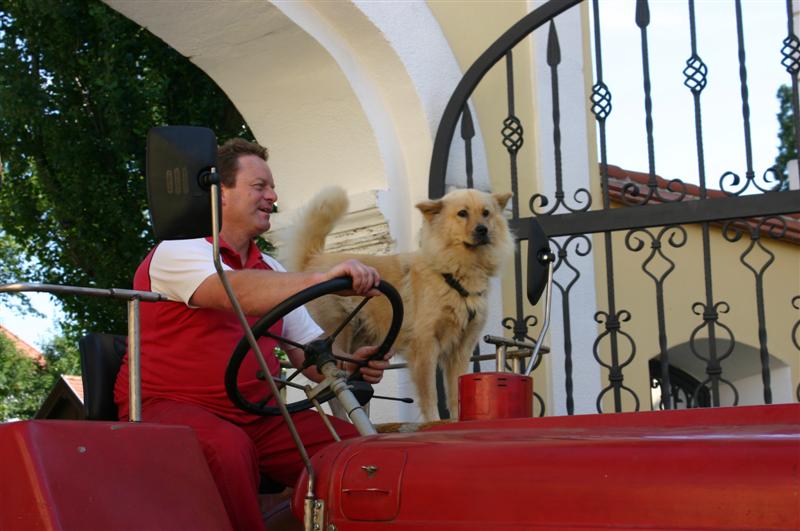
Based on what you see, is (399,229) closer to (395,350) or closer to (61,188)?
(395,350)

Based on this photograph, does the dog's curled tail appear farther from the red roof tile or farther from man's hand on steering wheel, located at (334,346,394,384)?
the red roof tile

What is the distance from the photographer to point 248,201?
10.1 feet

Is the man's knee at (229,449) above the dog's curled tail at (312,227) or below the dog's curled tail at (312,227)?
below

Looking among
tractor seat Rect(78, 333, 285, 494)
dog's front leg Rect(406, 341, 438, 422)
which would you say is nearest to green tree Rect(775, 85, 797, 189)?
dog's front leg Rect(406, 341, 438, 422)

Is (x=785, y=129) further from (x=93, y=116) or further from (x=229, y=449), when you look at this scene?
(x=229, y=449)

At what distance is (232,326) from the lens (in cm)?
271

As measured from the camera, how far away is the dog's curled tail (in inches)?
188

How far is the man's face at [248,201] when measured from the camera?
3.08m

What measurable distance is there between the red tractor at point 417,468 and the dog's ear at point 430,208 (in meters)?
2.78

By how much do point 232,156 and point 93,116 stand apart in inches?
252

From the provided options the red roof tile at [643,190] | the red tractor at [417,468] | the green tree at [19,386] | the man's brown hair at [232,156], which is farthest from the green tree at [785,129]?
the red tractor at [417,468]

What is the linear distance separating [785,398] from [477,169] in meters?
4.55

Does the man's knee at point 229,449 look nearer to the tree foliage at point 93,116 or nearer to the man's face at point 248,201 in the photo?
the man's face at point 248,201

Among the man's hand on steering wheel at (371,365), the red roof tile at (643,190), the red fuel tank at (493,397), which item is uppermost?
the red roof tile at (643,190)
